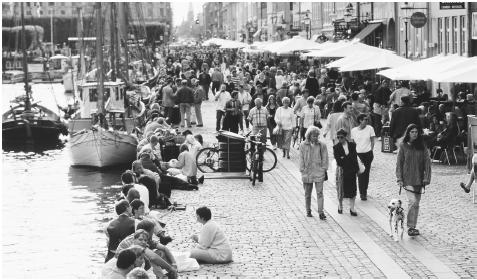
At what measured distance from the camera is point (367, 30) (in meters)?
55.6

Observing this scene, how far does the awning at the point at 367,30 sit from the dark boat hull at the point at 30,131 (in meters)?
16.3

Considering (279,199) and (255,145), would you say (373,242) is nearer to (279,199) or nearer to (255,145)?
(279,199)

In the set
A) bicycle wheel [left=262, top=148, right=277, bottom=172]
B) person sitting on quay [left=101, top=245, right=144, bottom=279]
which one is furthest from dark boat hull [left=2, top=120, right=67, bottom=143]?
person sitting on quay [left=101, top=245, right=144, bottom=279]

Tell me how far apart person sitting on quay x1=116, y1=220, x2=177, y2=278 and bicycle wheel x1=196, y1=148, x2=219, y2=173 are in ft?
36.1

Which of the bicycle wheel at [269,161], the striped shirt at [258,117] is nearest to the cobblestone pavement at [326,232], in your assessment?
the bicycle wheel at [269,161]

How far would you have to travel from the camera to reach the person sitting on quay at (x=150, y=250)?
1289 cm

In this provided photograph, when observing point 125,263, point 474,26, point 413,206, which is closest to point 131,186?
point 413,206

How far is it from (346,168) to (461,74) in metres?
6.90

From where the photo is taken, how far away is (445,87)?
40094 millimetres

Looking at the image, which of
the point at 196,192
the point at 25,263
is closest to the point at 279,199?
the point at 196,192

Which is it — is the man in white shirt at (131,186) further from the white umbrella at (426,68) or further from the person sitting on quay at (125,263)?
the white umbrella at (426,68)

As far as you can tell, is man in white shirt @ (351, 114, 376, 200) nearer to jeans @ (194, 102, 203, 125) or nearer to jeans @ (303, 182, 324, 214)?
jeans @ (303, 182, 324, 214)

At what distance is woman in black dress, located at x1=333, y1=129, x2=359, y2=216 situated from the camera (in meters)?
18.0

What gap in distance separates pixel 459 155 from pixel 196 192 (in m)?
6.47
